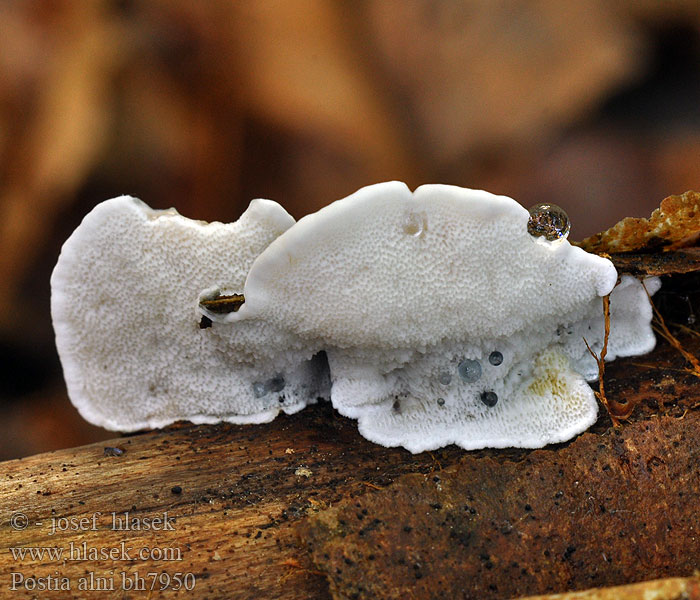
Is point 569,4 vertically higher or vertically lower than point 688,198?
higher

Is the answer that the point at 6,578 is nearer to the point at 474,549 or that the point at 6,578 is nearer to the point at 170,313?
the point at 170,313

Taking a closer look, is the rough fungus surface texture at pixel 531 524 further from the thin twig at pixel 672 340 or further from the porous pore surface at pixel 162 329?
the porous pore surface at pixel 162 329

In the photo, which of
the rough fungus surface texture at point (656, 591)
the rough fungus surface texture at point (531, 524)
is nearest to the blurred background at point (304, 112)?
the rough fungus surface texture at point (531, 524)

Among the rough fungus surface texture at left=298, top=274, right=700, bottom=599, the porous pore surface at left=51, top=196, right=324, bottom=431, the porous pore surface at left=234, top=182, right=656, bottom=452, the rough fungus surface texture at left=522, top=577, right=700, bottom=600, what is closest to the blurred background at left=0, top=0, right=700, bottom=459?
the porous pore surface at left=51, top=196, right=324, bottom=431

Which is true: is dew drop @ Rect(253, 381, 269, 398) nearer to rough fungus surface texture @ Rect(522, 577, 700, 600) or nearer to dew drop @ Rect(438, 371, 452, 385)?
dew drop @ Rect(438, 371, 452, 385)

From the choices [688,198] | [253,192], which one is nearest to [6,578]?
[688,198]

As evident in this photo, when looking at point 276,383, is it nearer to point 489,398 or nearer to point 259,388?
point 259,388
